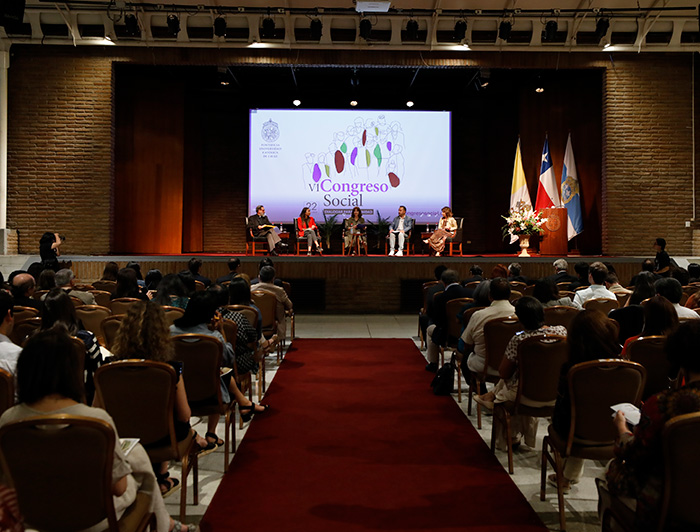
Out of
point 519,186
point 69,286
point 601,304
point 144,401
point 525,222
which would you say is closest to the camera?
point 144,401

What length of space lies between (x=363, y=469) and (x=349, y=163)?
1025 centimetres

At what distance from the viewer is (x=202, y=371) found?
128 inches

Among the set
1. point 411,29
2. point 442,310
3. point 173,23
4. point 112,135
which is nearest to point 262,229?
point 112,135

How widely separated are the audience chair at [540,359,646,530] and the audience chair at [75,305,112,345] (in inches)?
136

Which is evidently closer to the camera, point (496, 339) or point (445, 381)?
point (496, 339)

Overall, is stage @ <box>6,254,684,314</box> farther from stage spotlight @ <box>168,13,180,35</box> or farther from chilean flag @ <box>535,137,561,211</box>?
stage spotlight @ <box>168,13,180,35</box>

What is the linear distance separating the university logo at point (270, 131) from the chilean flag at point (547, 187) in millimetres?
5874

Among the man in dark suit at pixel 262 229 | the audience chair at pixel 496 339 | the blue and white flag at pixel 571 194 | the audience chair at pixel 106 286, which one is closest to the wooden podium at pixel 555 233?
the blue and white flag at pixel 571 194

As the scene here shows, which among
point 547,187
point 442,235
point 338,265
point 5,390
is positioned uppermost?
point 547,187

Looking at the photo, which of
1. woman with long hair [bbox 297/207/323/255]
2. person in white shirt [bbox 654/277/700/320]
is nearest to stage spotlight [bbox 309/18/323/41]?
woman with long hair [bbox 297/207/323/255]

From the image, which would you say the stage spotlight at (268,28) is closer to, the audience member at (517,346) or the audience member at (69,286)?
the audience member at (69,286)

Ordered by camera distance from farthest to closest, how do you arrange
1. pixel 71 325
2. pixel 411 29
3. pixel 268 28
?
pixel 268 28
pixel 411 29
pixel 71 325

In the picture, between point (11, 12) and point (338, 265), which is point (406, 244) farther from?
point (11, 12)

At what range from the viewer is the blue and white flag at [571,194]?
11984 millimetres
